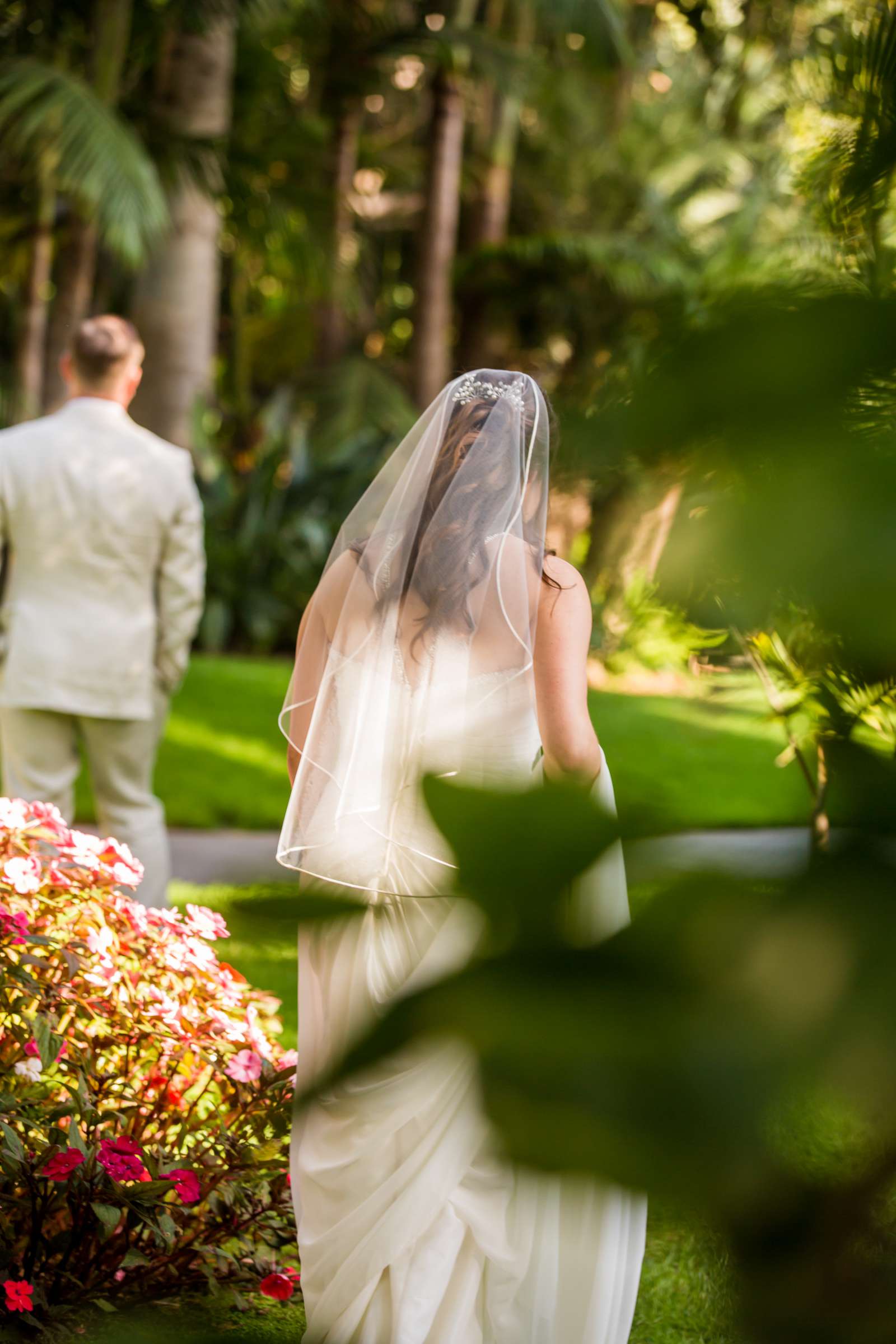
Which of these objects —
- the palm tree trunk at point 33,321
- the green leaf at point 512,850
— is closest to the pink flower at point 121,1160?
the green leaf at point 512,850

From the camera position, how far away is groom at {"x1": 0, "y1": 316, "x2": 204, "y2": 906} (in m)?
4.24

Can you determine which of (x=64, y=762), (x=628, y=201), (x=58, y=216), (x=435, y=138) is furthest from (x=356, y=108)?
(x=64, y=762)

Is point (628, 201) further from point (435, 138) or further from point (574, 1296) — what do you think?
point (574, 1296)

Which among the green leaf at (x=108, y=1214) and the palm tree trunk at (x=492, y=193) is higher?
the palm tree trunk at (x=492, y=193)

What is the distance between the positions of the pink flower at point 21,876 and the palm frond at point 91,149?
5227 mm

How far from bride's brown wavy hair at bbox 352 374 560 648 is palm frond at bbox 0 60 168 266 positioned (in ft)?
16.1

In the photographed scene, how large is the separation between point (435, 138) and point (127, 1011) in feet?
38.0

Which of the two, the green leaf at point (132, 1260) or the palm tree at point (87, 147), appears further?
the palm tree at point (87, 147)

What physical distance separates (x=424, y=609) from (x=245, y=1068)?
0.95 metres

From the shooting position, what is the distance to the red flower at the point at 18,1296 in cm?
216

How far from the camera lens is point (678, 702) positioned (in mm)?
358

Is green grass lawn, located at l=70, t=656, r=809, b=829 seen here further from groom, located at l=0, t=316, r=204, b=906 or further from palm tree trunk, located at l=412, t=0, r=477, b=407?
palm tree trunk, located at l=412, t=0, r=477, b=407

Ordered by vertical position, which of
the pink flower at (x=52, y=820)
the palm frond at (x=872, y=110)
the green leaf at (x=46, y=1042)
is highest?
the palm frond at (x=872, y=110)

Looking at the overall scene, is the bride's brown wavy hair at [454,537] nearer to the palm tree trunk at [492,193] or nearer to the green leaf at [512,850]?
the green leaf at [512,850]
